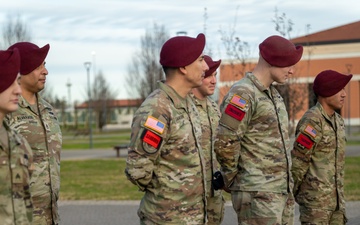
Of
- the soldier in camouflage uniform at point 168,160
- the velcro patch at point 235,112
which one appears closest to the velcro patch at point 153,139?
the soldier in camouflage uniform at point 168,160

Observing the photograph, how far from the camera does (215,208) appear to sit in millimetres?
7012

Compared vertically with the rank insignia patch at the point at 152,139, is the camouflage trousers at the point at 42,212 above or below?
below

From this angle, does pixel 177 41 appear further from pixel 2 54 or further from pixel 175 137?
pixel 2 54

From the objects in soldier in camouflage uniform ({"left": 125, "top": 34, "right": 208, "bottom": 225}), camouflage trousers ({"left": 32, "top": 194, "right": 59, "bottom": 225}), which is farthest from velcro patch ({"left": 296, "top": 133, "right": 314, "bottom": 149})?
camouflage trousers ({"left": 32, "top": 194, "right": 59, "bottom": 225})

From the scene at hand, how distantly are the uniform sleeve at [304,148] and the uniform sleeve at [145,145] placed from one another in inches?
99.4

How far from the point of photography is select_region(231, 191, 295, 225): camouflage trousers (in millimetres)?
5719

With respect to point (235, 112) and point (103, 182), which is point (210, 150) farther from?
point (103, 182)

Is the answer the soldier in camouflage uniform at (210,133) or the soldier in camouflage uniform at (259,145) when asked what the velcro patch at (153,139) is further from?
the soldier in camouflage uniform at (210,133)

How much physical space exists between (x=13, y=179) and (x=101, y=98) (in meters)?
72.8

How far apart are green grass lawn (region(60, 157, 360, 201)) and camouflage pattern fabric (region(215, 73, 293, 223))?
7.53m

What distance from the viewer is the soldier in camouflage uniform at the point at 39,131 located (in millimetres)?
5551

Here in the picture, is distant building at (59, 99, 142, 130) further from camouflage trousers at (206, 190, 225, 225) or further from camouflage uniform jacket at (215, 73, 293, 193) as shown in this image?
camouflage uniform jacket at (215, 73, 293, 193)

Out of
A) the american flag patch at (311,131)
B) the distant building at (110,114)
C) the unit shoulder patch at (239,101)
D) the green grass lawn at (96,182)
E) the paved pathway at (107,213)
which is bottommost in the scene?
the distant building at (110,114)

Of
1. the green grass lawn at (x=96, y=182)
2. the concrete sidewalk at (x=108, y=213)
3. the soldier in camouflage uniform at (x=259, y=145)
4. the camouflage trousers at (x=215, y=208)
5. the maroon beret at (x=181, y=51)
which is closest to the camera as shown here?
the maroon beret at (x=181, y=51)
